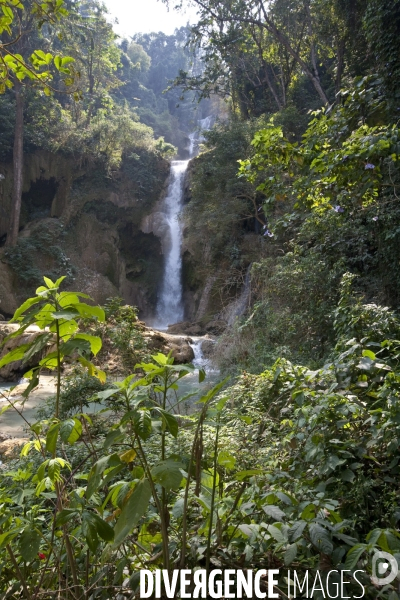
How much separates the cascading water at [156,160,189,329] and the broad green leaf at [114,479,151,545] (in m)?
18.7

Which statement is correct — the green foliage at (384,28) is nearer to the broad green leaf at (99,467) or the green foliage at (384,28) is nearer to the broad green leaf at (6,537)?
the broad green leaf at (99,467)

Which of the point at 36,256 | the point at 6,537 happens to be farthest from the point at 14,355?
the point at 36,256

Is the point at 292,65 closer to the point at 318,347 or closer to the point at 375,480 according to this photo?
the point at 318,347

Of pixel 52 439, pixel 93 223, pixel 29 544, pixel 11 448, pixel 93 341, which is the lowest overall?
pixel 11 448

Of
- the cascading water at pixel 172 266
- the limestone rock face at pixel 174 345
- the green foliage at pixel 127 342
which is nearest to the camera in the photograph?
the green foliage at pixel 127 342

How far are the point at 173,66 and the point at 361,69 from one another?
39.0 m

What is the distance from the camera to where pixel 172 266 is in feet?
68.8

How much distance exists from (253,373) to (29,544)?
564 centimetres

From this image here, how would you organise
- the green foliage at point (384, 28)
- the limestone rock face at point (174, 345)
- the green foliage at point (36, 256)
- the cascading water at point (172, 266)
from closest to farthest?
1. the green foliage at point (384, 28)
2. the limestone rock face at point (174, 345)
3. the green foliage at point (36, 256)
4. the cascading water at point (172, 266)

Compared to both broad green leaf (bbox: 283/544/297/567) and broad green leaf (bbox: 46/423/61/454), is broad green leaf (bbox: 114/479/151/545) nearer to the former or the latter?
broad green leaf (bbox: 46/423/61/454)

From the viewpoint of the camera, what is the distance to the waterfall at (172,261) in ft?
66.5

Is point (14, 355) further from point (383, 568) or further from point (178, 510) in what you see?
point (383, 568)

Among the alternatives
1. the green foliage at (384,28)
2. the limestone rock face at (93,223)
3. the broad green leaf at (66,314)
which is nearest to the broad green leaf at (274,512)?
the broad green leaf at (66,314)

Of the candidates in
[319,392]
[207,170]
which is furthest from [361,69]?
[319,392]
